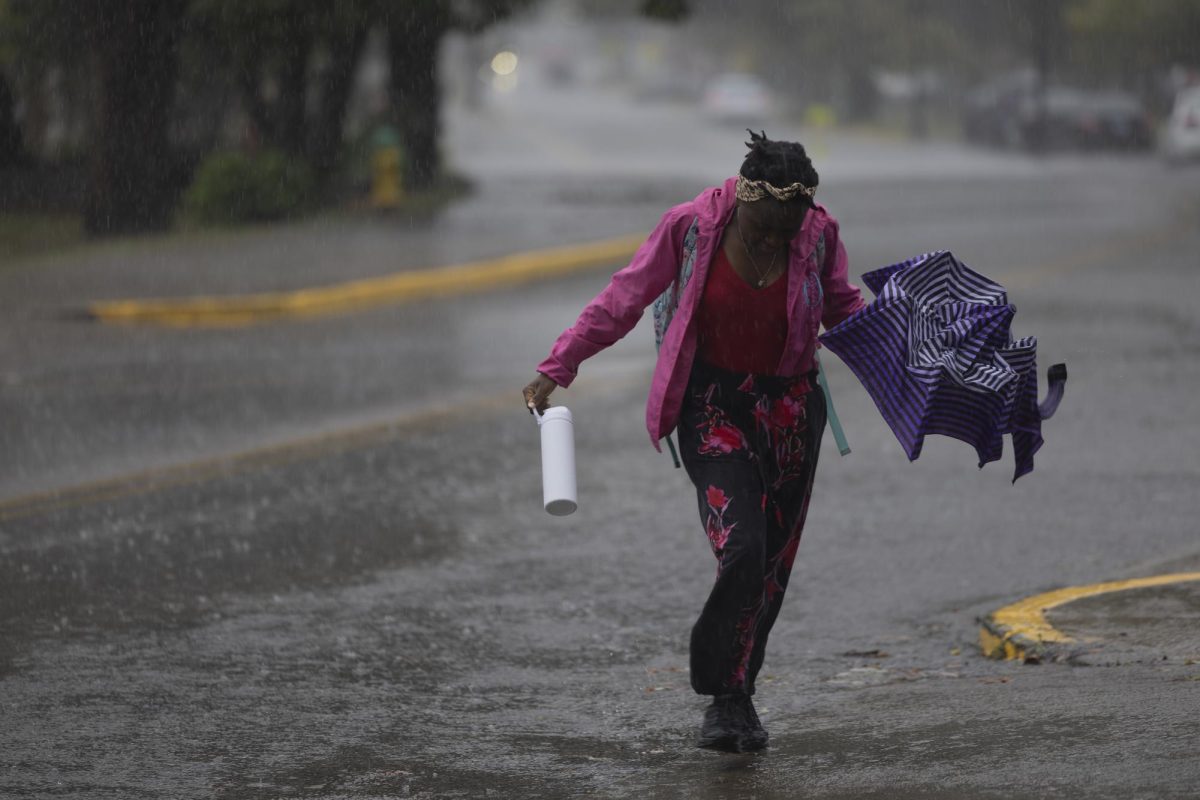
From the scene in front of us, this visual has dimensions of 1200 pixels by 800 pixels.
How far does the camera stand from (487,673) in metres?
6.30

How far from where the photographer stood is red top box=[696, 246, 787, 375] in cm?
514

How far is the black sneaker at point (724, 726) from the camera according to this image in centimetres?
530

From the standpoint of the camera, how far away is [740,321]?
5.16 metres

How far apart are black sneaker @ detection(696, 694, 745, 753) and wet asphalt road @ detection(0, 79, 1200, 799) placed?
0.22 ft

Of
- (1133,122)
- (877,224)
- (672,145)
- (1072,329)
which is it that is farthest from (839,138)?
(1072,329)

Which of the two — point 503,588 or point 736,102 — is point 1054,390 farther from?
point 736,102

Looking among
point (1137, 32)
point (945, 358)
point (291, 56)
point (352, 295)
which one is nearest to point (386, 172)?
point (291, 56)

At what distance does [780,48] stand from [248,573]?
65.9 metres

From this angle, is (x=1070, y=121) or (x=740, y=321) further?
(x=1070, y=121)

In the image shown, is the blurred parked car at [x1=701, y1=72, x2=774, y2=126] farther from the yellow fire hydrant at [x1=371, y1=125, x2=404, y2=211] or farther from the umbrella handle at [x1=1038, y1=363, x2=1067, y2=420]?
the umbrella handle at [x1=1038, y1=363, x2=1067, y2=420]

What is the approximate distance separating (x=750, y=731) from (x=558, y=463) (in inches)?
37.9

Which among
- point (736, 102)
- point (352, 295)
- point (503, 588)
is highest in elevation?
point (736, 102)

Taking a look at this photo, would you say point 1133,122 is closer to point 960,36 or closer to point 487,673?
point 960,36

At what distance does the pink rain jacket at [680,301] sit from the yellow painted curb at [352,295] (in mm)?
11491
